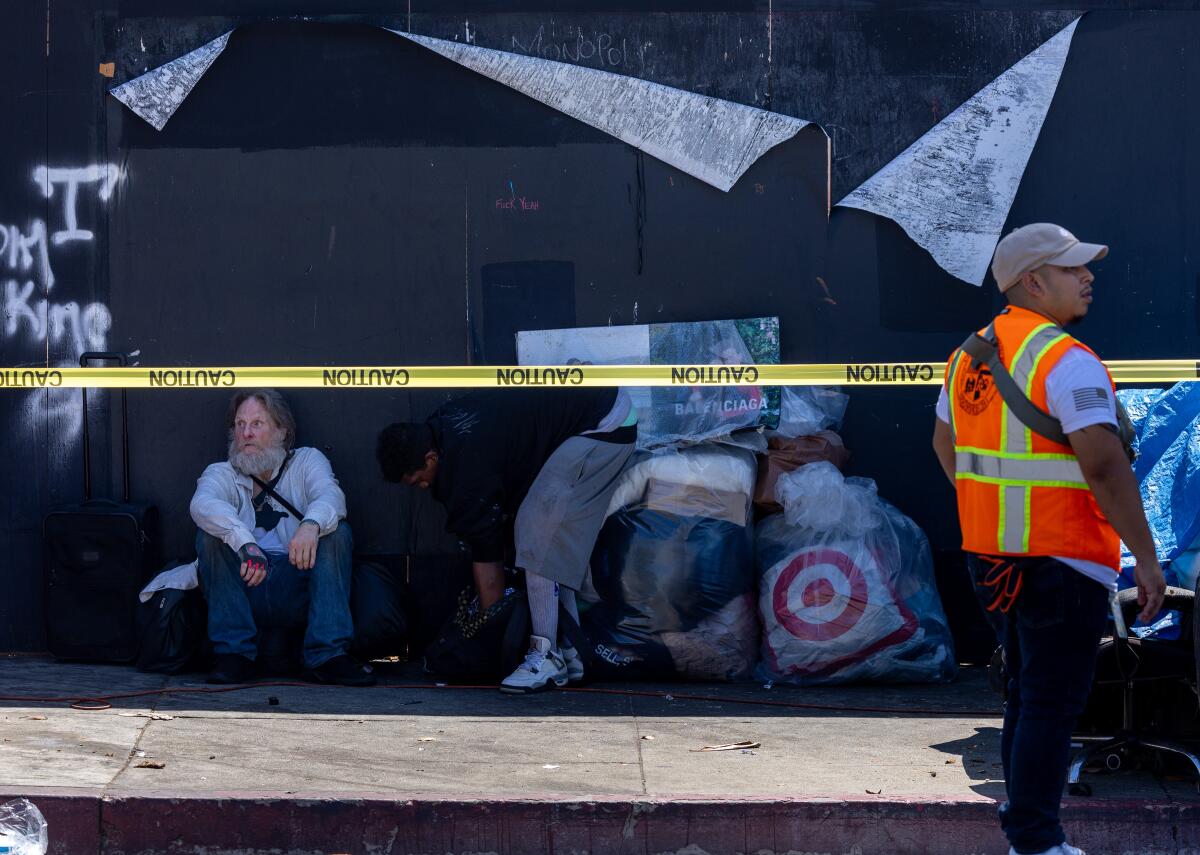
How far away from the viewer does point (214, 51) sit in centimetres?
725

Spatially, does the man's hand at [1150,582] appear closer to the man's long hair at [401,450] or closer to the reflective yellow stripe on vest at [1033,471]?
the reflective yellow stripe on vest at [1033,471]

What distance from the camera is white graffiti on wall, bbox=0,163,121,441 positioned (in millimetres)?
7363

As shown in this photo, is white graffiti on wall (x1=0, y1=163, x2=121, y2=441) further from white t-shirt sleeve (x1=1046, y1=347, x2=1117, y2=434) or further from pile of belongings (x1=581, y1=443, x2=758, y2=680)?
white t-shirt sleeve (x1=1046, y1=347, x2=1117, y2=434)

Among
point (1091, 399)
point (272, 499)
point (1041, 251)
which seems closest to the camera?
point (1091, 399)

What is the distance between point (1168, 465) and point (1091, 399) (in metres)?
2.06

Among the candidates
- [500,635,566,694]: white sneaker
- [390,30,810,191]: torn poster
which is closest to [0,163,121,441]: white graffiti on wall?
[390,30,810,191]: torn poster

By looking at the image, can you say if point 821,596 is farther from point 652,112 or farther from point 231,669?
point 231,669

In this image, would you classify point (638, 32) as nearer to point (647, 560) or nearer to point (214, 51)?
point (214, 51)

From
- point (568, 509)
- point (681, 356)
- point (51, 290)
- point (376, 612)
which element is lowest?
point (376, 612)

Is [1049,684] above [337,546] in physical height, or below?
below

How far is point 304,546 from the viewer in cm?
680

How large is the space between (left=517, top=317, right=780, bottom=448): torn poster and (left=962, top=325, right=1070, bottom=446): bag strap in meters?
2.90

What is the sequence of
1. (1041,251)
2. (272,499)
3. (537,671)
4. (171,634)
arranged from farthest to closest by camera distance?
(272,499) → (171,634) → (537,671) → (1041,251)

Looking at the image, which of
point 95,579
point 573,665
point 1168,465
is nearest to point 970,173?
point 1168,465
